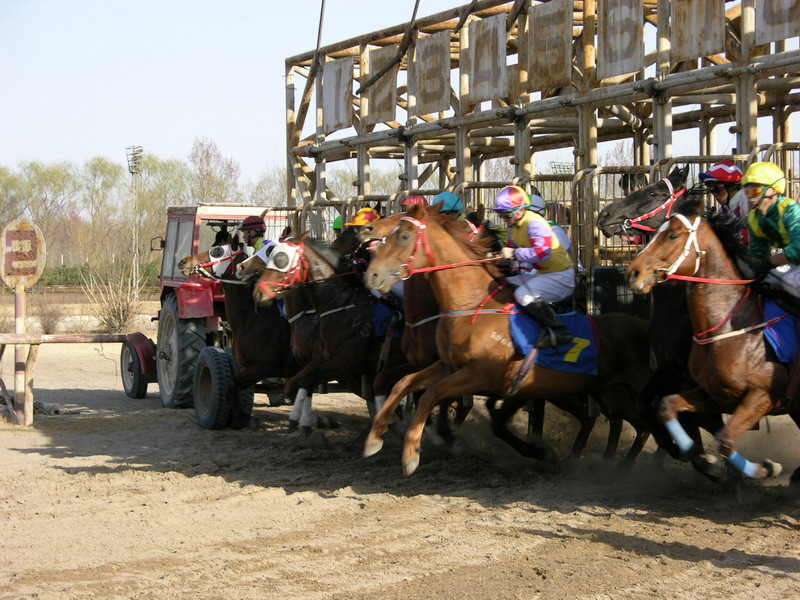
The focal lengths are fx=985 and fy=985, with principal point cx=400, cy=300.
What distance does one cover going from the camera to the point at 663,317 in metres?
7.29

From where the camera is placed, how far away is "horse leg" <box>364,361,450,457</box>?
732 cm

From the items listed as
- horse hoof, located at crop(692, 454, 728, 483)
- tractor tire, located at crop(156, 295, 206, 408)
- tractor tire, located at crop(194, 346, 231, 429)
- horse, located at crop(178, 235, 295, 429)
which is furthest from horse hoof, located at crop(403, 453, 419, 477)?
tractor tire, located at crop(156, 295, 206, 408)

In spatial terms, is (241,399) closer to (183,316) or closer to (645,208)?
(183,316)

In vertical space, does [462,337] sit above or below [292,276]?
below

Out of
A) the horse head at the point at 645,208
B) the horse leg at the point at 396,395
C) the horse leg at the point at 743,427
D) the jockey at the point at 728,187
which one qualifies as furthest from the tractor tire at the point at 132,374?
the horse leg at the point at 743,427

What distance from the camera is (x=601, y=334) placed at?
7973 millimetres

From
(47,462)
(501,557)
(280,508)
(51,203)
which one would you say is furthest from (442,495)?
(51,203)

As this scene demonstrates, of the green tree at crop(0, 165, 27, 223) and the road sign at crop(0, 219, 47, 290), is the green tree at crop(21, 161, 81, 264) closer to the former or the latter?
the green tree at crop(0, 165, 27, 223)

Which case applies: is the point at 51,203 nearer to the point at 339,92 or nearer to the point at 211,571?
the point at 339,92

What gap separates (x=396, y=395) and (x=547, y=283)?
1.53 m

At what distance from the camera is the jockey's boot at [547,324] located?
24.8ft

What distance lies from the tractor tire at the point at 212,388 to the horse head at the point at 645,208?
16.5 ft

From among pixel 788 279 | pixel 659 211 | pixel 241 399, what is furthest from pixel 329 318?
pixel 788 279

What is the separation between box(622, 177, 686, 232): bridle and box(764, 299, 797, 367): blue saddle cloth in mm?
1109
